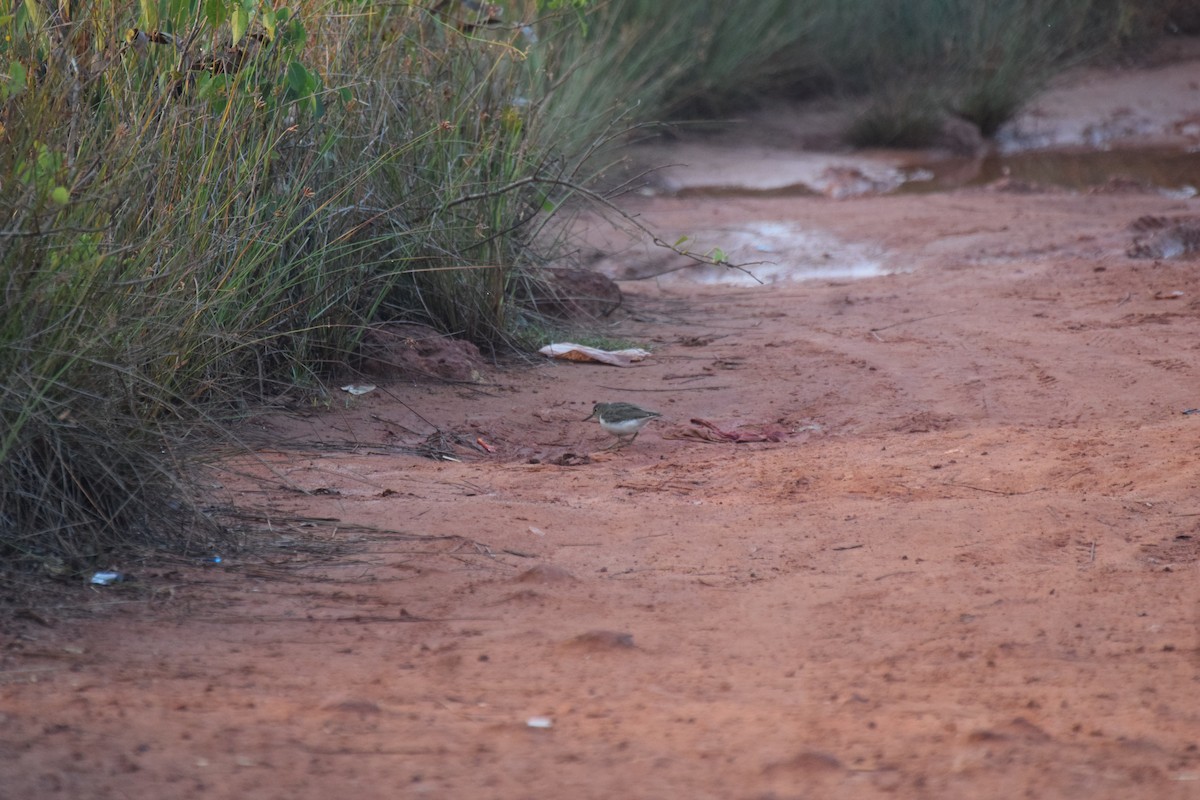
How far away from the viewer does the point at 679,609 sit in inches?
106

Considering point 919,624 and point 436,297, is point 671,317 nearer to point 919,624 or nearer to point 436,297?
point 436,297

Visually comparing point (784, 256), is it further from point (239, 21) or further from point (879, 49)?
point (879, 49)

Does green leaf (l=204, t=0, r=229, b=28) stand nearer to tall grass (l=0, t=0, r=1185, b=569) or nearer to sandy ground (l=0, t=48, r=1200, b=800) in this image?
tall grass (l=0, t=0, r=1185, b=569)

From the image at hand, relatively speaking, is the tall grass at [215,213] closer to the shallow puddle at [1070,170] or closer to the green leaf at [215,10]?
the green leaf at [215,10]

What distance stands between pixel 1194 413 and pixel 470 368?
8.74ft

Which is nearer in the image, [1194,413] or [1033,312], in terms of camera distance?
[1194,413]

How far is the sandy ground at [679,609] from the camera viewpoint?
197cm

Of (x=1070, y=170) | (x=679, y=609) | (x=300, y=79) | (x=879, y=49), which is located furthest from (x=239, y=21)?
(x=879, y=49)

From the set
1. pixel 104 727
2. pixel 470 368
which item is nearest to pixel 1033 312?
pixel 470 368

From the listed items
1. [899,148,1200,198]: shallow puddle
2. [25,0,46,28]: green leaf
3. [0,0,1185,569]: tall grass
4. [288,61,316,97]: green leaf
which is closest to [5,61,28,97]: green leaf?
[0,0,1185,569]: tall grass

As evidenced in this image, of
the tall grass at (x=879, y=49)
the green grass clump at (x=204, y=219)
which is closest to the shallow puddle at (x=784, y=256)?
the green grass clump at (x=204, y=219)

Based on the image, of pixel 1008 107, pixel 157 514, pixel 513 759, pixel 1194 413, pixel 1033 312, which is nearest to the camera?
pixel 513 759

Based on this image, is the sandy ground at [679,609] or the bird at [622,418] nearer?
the sandy ground at [679,609]

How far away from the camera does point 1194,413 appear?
422 centimetres
